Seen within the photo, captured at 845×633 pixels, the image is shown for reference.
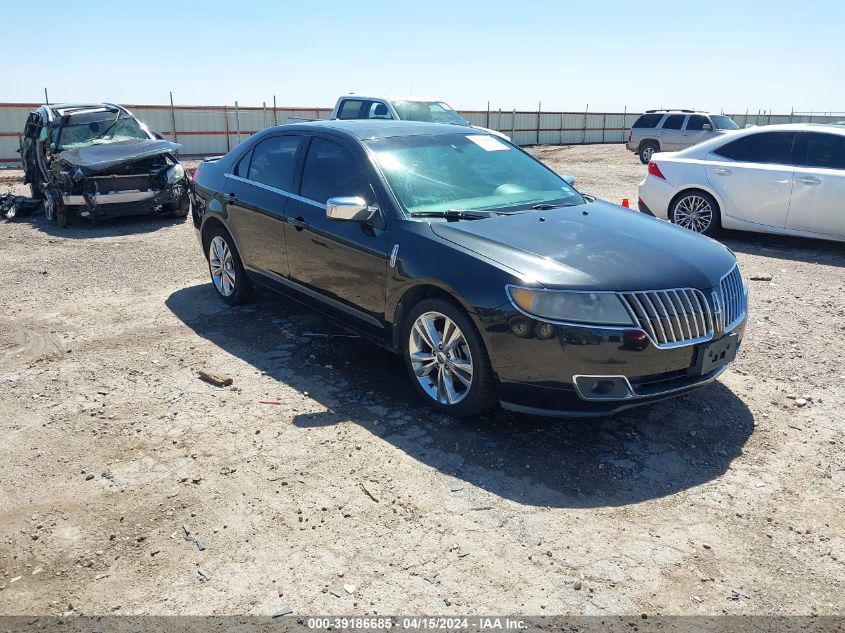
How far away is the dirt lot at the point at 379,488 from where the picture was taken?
2.95 meters

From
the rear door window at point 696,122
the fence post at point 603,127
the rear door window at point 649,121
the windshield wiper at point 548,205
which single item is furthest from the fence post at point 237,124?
the windshield wiper at point 548,205

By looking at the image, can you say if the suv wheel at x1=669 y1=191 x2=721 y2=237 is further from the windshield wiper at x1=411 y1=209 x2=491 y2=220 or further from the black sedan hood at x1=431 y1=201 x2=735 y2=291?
→ the windshield wiper at x1=411 y1=209 x2=491 y2=220

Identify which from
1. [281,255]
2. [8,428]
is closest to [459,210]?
[281,255]

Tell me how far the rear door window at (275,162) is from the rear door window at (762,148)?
6305mm

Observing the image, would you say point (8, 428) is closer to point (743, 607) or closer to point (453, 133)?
point (453, 133)

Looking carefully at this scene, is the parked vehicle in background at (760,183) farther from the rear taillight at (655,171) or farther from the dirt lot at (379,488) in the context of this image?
the dirt lot at (379,488)

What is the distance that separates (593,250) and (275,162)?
9.54 ft

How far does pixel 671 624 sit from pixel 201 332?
459 cm

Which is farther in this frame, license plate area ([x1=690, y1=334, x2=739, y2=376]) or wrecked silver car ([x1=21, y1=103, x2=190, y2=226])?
wrecked silver car ([x1=21, y1=103, x2=190, y2=226])

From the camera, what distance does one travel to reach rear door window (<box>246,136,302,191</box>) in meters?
5.64

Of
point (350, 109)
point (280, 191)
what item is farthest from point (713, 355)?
point (350, 109)

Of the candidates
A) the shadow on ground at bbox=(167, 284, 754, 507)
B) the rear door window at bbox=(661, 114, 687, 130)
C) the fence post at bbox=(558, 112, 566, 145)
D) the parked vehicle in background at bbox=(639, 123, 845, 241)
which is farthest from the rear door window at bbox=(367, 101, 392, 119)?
the fence post at bbox=(558, 112, 566, 145)

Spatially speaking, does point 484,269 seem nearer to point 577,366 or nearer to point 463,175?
point 577,366

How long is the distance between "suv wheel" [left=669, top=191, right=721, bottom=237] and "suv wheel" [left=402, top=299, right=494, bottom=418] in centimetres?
624
